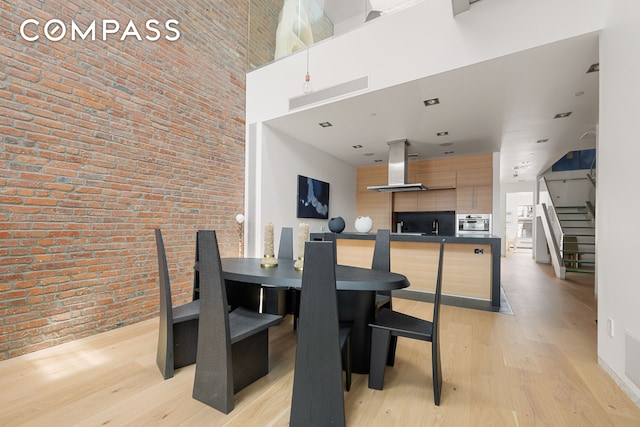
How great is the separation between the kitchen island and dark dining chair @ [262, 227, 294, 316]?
170 centimetres

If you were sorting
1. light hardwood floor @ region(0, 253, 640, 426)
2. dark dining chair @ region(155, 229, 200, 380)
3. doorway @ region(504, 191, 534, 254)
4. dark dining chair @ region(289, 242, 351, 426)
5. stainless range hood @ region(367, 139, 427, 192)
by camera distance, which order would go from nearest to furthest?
dark dining chair @ region(289, 242, 351, 426) < light hardwood floor @ region(0, 253, 640, 426) < dark dining chair @ region(155, 229, 200, 380) < stainless range hood @ region(367, 139, 427, 192) < doorway @ region(504, 191, 534, 254)

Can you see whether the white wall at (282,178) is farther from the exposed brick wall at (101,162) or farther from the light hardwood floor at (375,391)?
the light hardwood floor at (375,391)

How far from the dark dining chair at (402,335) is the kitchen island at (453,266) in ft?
7.35

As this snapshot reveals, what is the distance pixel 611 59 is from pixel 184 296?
4783mm

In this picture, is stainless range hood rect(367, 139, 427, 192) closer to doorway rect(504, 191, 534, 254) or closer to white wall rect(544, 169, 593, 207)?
white wall rect(544, 169, 593, 207)

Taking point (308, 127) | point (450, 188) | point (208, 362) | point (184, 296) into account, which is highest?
point (308, 127)

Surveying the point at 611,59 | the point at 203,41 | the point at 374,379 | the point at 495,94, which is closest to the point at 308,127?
the point at 203,41

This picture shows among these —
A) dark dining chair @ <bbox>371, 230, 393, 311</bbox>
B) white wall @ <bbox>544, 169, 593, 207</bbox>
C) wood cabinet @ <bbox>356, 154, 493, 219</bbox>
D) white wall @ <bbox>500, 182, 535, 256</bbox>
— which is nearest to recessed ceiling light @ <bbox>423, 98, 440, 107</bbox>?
dark dining chair @ <bbox>371, 230, 393, 311</bbox>

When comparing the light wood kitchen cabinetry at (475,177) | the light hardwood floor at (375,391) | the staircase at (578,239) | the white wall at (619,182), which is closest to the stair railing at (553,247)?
the staircase at (578,239)

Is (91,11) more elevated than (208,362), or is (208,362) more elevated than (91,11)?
(91,11)

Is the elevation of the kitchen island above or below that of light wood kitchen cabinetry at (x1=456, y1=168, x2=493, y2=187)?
below

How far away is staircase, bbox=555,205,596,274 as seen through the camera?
20.0 ft

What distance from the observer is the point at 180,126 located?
3531mm

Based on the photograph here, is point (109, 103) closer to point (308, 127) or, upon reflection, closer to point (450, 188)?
point (308, 127)
